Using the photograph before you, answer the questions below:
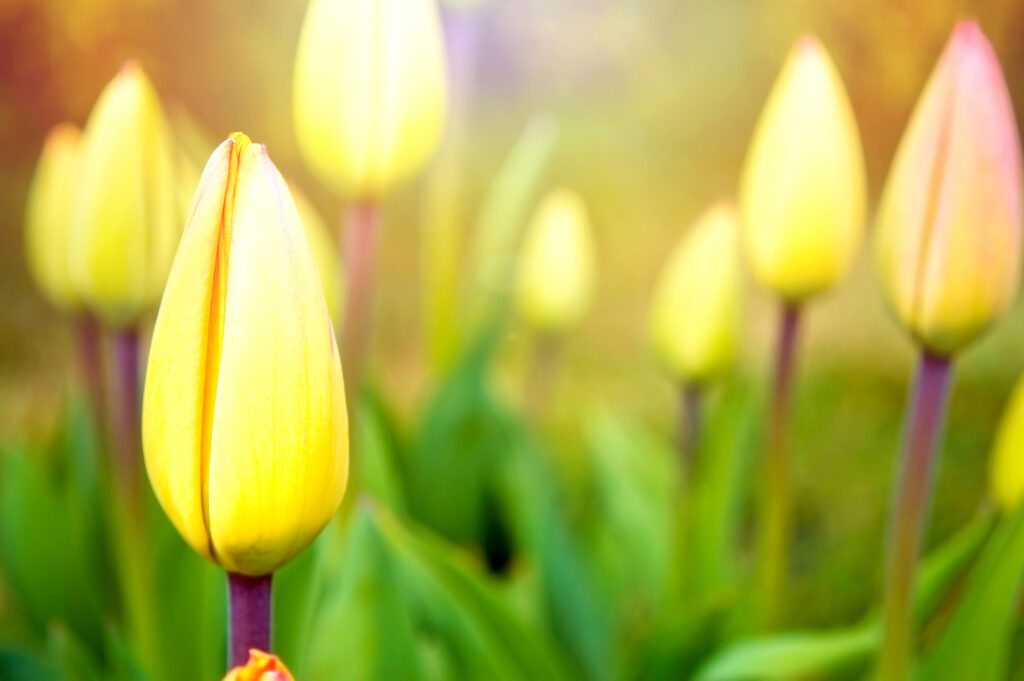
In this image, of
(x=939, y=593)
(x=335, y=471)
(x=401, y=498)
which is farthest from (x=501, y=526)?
(x=335, y=471)

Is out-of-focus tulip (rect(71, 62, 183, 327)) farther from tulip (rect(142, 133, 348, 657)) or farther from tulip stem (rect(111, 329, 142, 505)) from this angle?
tulip (rect(142, 133, 348, 657))

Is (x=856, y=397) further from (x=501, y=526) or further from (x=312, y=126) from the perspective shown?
(x=312, y=126)

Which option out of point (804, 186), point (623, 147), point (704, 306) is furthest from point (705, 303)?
point (623, 147)

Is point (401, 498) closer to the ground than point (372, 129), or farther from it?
closer to the ground

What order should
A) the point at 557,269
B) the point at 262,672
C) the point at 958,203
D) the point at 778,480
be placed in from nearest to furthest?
the point at 262,672 → the point at 958,203 → the point at 778,480 → the point at 557,269

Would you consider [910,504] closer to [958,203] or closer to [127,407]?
[958,203]

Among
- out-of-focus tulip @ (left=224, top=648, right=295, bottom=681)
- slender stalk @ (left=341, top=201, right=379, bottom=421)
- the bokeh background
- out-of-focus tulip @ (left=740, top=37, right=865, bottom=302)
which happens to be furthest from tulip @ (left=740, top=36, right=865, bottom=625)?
the bokeh background

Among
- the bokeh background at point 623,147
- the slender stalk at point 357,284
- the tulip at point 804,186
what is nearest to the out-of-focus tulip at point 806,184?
the tulip at point 804,186
